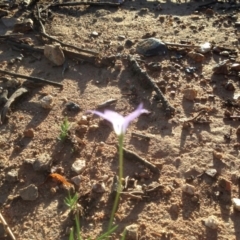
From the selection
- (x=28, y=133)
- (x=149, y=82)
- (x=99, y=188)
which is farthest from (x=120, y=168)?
(x=149, y=82)

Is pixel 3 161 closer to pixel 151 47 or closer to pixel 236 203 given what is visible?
pixel 236 203

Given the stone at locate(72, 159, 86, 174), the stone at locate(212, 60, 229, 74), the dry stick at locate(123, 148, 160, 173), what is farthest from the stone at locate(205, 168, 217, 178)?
the stone at locate(212, 60, 229, 74)

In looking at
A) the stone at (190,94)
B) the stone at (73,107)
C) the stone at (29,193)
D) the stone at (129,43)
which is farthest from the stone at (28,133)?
the stone at (129,43)

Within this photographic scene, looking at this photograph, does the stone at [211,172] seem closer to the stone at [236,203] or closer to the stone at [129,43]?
the stone at [236,203]

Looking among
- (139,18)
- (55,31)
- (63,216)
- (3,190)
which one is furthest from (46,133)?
(139,18)

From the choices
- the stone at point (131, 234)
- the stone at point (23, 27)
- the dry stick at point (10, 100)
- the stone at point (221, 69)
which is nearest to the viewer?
the stone at point (131, 234)

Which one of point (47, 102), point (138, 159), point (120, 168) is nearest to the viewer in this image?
point (120, 168)

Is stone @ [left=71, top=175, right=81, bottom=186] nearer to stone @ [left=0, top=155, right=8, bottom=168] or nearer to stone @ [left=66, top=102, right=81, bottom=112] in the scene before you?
stone @ [left=0, top=155, right=8, bottom=168]
